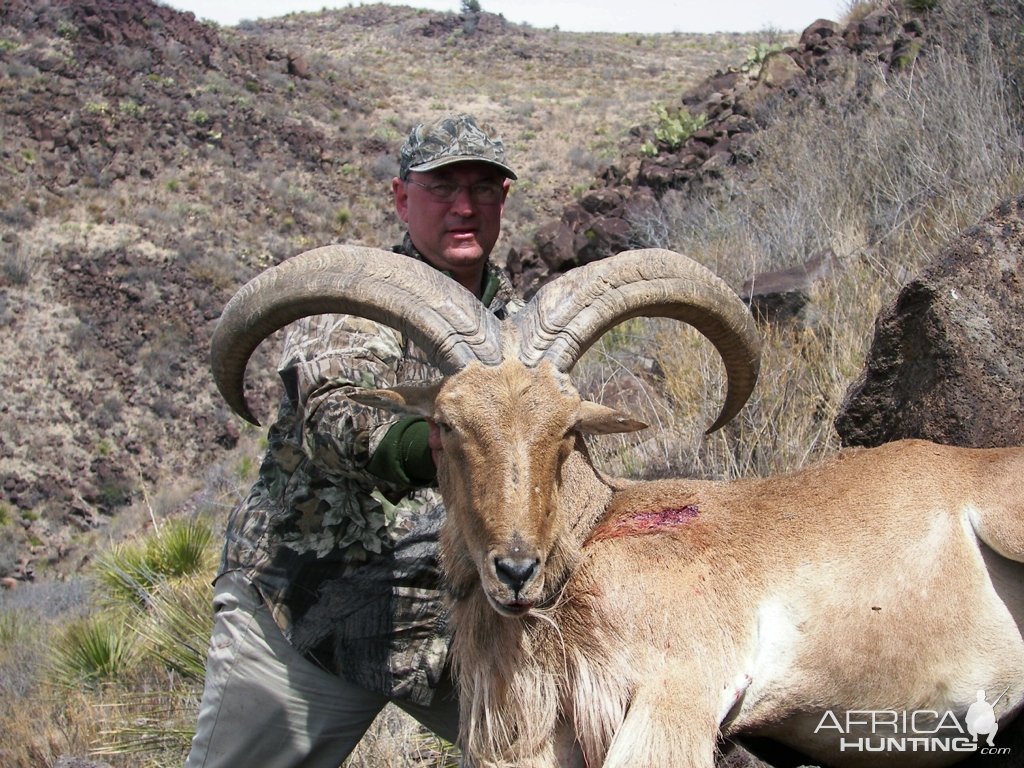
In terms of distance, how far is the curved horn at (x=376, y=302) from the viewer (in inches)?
139

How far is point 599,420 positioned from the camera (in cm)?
356

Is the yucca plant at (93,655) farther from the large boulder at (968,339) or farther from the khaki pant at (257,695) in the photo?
the large boulder at (968,339)

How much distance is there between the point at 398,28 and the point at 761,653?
2632 inches

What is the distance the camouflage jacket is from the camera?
409 cm

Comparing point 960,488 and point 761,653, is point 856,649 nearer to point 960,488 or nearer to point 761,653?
point 761,653

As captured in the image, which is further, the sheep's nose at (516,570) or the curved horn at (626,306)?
the curved horn at (626,306)

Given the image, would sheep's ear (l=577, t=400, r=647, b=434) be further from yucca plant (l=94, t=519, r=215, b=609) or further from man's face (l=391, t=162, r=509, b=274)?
yucca plant (l=94, t=519, r=215, b=609)

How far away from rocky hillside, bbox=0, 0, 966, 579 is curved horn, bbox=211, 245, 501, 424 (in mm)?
12419

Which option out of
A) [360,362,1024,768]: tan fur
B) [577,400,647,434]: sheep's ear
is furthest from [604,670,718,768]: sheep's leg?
[577,400,647,434]: sheep's ear

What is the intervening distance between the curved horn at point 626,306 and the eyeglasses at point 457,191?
98 cm

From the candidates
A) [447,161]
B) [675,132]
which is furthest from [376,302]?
[675,132]

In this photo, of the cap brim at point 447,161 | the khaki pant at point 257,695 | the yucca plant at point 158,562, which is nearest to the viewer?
the khaki pant at point 257,695

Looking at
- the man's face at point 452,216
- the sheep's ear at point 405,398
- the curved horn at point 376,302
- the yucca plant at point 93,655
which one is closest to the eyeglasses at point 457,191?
the man's face at point 452,216

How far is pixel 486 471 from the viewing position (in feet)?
10.7
